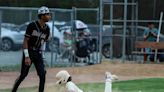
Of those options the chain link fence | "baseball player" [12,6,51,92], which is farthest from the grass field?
the chain link fence

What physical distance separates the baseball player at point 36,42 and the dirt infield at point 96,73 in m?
3.55

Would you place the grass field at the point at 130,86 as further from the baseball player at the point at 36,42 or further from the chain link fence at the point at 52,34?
the chain link fence at the point at 52,34

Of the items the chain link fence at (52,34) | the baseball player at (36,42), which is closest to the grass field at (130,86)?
the baseball player at (36,42)

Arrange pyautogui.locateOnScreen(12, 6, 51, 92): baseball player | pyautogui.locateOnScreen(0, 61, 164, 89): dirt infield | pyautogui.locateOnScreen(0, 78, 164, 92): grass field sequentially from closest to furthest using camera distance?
pyautogui.locateOnScreen(12, 6, 51, 92): baseball player < pyautogui.locateOnScreen(0, 78, 164, 92): grass field < pyautogui.locateOnScreen(0, 61, 164, 89): dirt infield

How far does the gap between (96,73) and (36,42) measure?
7.75 meters

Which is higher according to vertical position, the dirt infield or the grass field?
the grass field

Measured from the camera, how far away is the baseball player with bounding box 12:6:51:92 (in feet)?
37.5

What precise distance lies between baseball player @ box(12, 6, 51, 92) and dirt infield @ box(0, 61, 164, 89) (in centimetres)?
355

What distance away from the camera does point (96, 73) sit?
19281mm

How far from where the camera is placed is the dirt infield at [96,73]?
16.6 meters

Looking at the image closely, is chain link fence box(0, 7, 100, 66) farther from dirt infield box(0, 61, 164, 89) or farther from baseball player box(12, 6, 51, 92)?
baseball player box(12, 6, 51, 92)

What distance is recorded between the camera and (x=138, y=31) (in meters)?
26.4

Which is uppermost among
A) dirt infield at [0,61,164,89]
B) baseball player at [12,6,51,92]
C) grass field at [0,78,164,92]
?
baseball player at [12,6,51,92]

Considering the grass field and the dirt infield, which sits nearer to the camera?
the grass field
